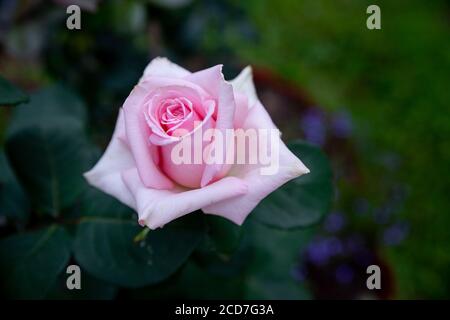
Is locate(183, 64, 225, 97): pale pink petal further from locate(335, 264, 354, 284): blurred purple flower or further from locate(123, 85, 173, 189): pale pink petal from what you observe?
locate(335, 264, 354, 284): blurred purple flower

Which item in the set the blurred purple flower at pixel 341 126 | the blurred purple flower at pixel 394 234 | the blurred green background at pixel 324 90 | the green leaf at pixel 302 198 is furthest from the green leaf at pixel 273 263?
the blurred purple flower at pixel 341 126

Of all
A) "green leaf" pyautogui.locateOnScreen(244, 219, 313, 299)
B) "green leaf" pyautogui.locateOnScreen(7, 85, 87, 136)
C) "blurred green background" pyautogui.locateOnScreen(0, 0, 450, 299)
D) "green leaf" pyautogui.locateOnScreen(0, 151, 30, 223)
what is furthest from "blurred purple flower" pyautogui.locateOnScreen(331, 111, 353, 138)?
"green leaf" pyautogui.locateOnScreen(0, 151, 30, 223)

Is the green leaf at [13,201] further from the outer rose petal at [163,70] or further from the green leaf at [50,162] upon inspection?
the outer rose petal at [163,70]

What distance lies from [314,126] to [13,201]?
3.05 feet

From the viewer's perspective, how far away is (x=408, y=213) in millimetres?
1348

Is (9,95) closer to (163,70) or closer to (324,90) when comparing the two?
(163,70)

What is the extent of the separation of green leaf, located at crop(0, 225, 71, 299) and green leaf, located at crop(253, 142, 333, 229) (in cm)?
20

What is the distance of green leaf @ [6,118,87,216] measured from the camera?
1.90 ft

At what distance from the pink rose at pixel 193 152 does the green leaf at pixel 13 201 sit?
20cm

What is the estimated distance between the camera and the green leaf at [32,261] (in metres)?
0.52

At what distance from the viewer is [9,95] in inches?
17.7

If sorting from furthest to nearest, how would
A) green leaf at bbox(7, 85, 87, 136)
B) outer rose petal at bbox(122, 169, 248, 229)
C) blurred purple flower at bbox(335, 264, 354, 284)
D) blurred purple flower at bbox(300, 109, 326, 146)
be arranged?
blurred purple flower at bbox(300, 109, 326, 146) < blurred purple flower at bbox(335, 264, 354, 284) < green leaf at bbox(7, 85, 87, 136) < outer rose petal at bbox(122, 169, 248, 229)
